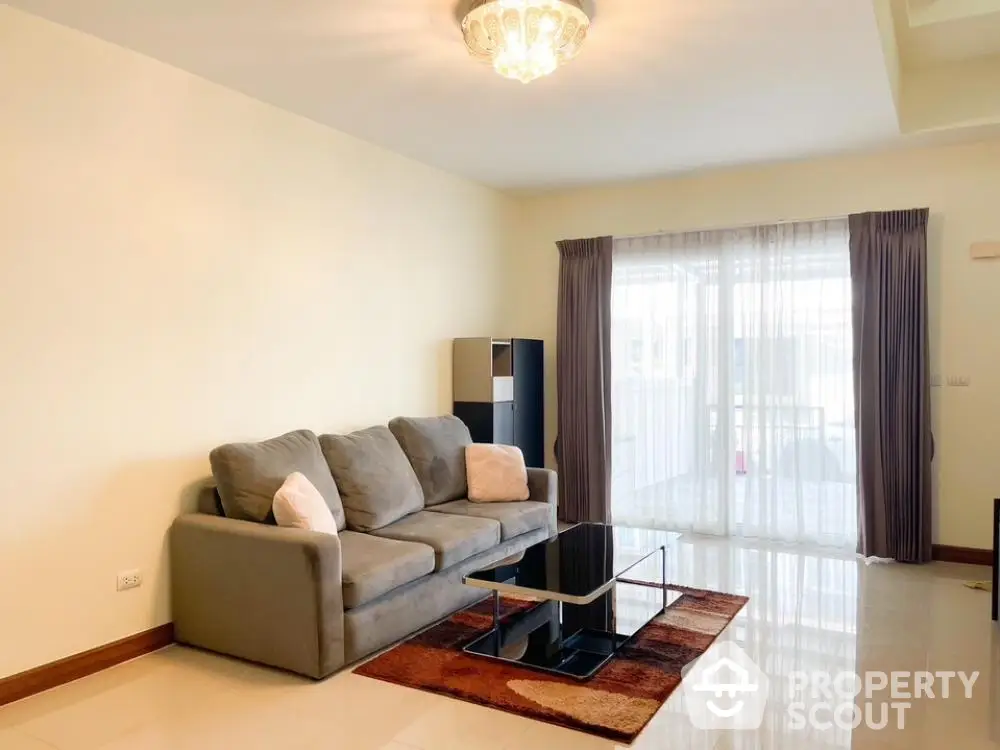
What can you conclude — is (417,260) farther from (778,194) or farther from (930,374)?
(930,374)

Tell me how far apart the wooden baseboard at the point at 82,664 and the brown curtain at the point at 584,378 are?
133 inches

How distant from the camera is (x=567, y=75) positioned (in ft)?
12.1

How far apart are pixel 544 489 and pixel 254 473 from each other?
1.99 metres

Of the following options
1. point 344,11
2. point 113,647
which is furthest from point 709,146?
point 113,647

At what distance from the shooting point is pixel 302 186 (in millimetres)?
4312

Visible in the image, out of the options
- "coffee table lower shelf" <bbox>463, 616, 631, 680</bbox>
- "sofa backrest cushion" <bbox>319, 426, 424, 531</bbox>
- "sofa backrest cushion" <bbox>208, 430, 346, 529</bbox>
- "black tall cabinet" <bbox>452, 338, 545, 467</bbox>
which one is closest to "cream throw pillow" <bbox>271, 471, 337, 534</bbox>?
"sofa backrest cushion" <bbox>208, 430, 346, 529</bbox>

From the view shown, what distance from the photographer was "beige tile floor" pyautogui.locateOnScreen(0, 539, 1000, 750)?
259cm

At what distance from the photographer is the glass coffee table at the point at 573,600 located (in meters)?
3.16

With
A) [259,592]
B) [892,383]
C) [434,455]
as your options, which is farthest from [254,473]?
[892,383]

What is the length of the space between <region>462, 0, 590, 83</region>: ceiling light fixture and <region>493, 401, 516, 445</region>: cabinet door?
2.89 meters

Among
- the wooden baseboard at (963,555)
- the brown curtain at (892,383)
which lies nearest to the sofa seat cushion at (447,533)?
the brown curtain at (892,383)

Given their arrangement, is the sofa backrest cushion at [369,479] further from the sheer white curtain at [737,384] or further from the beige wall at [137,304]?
the sheer white curtain at [737,384]

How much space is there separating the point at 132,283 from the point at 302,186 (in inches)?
49.5

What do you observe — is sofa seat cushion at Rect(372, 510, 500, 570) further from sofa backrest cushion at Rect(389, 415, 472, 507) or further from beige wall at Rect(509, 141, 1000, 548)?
beige wall at Rect(509, 141, 1000, 548)
